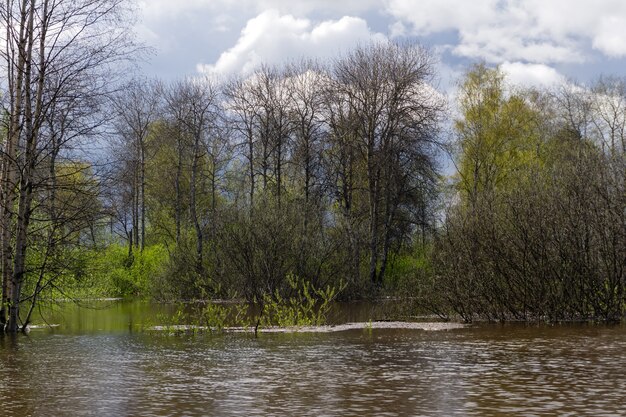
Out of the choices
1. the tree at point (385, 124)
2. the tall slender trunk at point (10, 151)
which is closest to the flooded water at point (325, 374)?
the tall slender trunk at point (10, 151)

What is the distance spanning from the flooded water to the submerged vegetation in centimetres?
220

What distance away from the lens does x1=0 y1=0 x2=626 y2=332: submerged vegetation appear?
1803cm

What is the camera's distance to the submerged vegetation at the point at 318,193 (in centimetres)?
1803

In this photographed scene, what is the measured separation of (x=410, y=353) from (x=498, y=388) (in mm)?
3860

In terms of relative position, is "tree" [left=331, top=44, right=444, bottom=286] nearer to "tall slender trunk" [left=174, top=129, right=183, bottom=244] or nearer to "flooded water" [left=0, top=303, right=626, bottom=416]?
"tall slender trunk" [left=174, top=129, right=183, bottom=244]

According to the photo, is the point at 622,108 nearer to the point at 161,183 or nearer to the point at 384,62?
the point at 384,62

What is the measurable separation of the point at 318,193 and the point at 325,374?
29.9 m

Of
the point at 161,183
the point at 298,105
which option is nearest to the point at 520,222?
the point at 298,105

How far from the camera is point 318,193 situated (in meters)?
40.9

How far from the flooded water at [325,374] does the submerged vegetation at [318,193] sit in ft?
7.22

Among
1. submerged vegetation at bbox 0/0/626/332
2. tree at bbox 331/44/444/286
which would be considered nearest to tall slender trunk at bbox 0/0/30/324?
submerged vegetation at bbox 0/0/626/332

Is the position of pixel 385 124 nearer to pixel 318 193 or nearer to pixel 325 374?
pixel 318 193

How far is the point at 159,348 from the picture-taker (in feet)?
50.4

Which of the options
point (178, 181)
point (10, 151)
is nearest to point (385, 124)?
point (178, 181)
